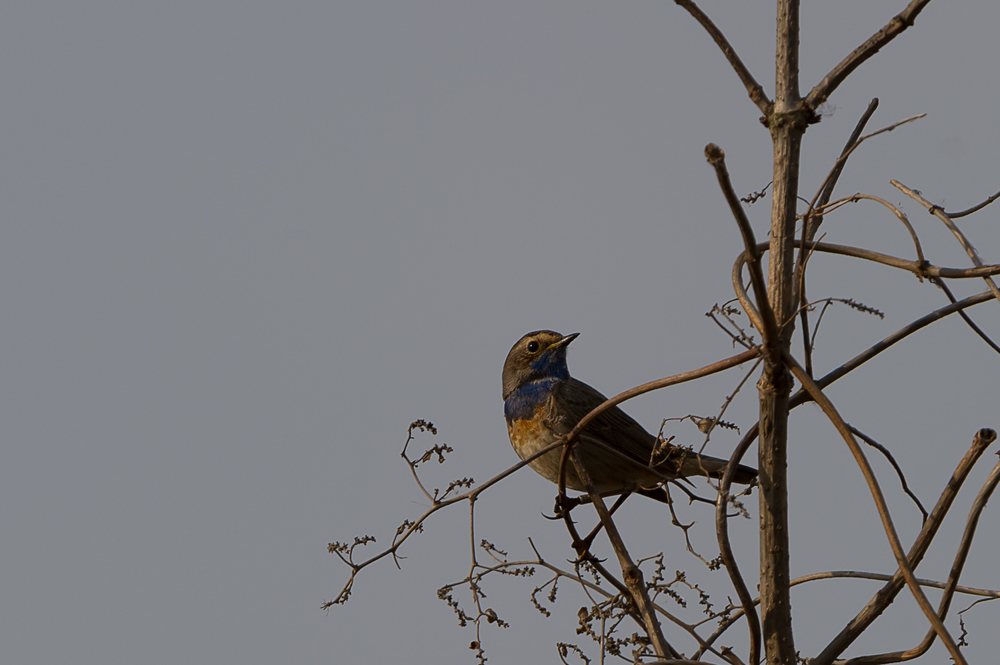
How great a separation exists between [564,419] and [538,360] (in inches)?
62.1

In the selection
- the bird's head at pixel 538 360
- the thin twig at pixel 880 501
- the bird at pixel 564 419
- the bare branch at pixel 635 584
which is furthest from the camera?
the bird's head at pixel 538 360

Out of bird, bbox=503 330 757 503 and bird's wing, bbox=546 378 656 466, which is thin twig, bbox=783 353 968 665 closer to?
bird, bbox=503 330 757 503

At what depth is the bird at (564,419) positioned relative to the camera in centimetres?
631

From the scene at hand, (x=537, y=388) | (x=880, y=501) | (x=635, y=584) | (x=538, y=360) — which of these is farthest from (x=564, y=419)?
(x=880, y=501)

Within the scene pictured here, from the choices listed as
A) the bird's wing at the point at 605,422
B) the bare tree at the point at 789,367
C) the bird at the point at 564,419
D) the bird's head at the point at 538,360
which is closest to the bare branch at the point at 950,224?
the bare tree at the point at 789,367

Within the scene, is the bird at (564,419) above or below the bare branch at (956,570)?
above

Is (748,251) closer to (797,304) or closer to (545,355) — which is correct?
(797,304)

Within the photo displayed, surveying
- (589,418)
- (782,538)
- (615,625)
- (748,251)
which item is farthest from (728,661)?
(748,251)

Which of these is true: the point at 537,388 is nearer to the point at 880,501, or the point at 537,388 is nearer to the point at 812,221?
the point at 812,221

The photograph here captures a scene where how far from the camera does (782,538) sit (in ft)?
7.50

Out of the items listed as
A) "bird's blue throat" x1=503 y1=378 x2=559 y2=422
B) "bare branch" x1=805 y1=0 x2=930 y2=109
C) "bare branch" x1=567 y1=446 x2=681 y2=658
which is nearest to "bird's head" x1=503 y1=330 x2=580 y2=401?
"bird's blue throat" x1=503 y1=378 x2=559 y2=422

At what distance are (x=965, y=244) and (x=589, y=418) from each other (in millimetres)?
1111

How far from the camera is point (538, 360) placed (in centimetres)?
766

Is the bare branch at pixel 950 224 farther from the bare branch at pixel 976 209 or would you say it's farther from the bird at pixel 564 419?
the bird at pixel 564 419
